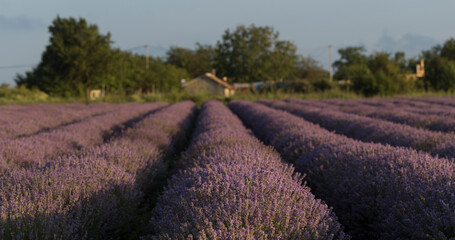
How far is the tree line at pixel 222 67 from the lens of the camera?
3139 cm

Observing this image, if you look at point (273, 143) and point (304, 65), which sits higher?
point (304, 65)

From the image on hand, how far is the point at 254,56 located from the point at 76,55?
26812 millimetres

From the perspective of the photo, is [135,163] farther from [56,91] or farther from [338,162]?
[56,91]

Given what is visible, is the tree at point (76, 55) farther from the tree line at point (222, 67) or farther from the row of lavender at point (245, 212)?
the row of lavender at point (245, 212)

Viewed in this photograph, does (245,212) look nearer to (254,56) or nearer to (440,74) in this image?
(440,74)

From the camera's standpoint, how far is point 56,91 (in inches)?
1497

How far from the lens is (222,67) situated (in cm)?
5372

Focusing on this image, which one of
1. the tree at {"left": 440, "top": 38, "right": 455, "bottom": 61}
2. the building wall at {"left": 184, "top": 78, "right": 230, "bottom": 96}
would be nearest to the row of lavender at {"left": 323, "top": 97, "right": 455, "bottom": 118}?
the tree at {"left": 440, "top": 38, "right": 455, "bottom": 61}

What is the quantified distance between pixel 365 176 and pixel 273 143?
3.24m

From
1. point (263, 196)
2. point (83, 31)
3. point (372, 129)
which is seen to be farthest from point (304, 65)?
point (263, 196)

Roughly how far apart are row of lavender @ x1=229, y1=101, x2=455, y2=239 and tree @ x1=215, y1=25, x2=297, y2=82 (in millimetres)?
46000

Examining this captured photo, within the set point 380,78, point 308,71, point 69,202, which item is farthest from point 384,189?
point 308,71

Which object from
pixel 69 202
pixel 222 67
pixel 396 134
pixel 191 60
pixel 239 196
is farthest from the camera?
pixel 191 60

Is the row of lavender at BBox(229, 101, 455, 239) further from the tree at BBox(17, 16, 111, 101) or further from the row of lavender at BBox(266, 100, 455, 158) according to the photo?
the tree at BBox(17, 16, 111, 101)
